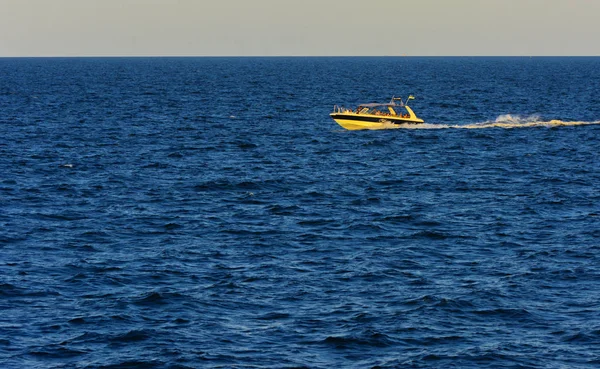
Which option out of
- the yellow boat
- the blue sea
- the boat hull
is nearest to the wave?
the boat hull

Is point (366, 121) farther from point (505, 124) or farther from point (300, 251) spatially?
point (300, 251)

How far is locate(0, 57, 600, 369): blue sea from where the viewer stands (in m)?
30.2

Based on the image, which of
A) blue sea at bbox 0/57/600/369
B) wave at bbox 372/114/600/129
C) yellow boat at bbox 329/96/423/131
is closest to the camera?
blue sea at bbox 0/57/600/369

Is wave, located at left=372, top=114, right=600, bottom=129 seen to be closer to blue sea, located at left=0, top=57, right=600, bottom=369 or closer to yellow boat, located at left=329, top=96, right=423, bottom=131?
yellow boat, located at left=329, top=96, right=423, bottom=131

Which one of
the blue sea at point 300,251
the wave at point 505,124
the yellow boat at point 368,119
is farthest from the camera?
the wave at point 505,124

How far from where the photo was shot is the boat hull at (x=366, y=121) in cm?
8988

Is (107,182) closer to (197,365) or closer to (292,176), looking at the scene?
(292,176)

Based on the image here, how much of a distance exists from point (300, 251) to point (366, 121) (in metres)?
49.7

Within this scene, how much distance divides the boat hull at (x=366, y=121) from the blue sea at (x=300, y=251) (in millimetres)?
3170

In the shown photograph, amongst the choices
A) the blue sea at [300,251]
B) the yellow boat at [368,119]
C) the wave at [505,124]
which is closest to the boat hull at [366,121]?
the yellow boat at [368,119]

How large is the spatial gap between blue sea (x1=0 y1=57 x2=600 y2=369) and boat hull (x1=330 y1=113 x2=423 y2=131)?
10.4 feet

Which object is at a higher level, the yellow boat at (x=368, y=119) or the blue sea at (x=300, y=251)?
the yellow boat at (x=368, y=119)

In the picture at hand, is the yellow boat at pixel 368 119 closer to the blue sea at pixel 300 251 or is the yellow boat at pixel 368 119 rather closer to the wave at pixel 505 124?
the wave at pixel 505 124

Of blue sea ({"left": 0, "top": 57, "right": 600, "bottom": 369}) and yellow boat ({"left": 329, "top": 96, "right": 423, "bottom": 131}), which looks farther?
yellow boat ({"left": 329, "top": 96, "right": 423, "bottom": 131})
